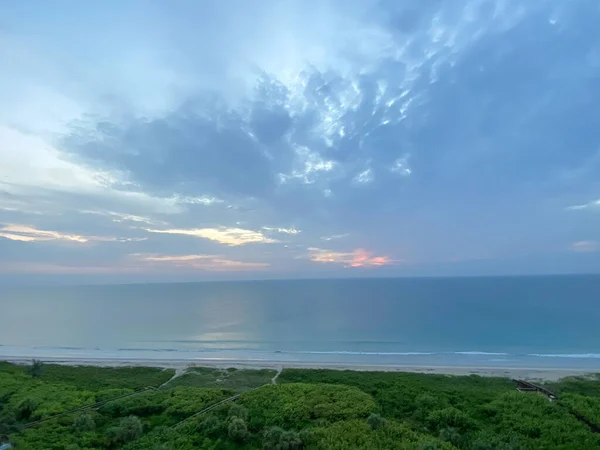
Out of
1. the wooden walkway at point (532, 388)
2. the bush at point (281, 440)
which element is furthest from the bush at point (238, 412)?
the wooden walkway at point (532, 388)

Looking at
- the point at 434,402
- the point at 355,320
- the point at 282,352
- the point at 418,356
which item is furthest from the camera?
the point at 355,320

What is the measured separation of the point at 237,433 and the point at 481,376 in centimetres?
2212

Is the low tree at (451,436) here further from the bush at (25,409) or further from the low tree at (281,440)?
the bush at (25,409)

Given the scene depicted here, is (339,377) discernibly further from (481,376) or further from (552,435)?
(552,435)

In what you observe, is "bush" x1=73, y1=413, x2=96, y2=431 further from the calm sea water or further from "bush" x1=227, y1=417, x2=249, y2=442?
the calm sea water

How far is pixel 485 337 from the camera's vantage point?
47594 millimetres

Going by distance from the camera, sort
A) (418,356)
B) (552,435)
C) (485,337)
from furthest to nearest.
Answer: (485,337) < (418,356) < (552,435)

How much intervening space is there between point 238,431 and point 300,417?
11.1ft

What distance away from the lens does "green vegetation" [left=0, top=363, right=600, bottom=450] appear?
48.3 ft

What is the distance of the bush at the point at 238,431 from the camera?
15.3m

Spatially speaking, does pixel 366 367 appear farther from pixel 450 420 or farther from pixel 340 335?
pixel 340 335

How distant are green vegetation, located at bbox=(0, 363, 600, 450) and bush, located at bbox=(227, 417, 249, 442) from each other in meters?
0.04

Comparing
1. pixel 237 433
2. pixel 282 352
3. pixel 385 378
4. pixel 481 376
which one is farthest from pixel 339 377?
pixel 282 352

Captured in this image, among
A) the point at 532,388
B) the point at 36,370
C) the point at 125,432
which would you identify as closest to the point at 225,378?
the point at 125,432
